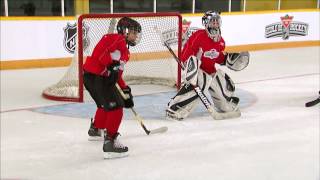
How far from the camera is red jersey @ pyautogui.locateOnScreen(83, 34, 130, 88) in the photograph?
2.61m

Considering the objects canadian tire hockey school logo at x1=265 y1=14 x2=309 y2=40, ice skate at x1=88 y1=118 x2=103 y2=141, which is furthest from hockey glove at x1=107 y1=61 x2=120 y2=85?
canadian tire hockey school logo at x1=265 y1=14 x2=309 y2=40

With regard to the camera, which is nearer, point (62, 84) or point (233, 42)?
point (62, 84)

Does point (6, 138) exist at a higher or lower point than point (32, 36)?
lower

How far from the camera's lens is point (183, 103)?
12.3ft

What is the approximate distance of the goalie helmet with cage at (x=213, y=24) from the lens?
3559 mm

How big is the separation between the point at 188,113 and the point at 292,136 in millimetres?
810

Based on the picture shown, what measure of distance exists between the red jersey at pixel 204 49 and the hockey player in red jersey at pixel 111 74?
2.87ft

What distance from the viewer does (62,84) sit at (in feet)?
15.1

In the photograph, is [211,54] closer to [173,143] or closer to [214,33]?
[214,33]

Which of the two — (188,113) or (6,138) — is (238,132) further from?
(6,138)

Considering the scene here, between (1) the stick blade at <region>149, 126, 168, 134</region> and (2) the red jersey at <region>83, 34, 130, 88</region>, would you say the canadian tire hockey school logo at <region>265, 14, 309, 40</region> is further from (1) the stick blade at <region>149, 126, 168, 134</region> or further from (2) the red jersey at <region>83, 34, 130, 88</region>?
(2) the red jersey at <region>83, 34, 130, 88</region>

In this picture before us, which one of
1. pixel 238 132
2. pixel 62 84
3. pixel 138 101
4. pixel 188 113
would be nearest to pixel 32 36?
pixel 62 84

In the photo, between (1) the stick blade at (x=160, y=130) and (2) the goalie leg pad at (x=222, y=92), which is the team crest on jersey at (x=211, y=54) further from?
(1) the stick blade at (x=160, y=130)

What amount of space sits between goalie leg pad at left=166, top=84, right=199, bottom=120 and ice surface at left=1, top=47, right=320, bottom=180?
0.07 meters
